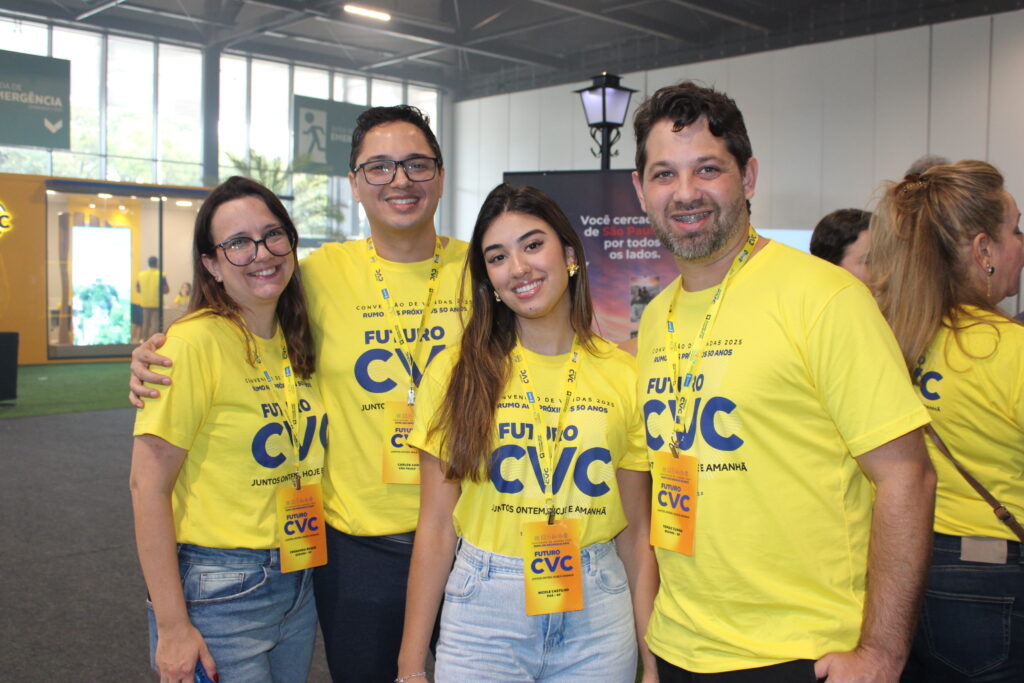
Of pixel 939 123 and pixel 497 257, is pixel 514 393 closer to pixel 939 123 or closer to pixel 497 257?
pixel 497 257

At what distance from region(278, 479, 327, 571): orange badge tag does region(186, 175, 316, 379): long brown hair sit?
0.98ft

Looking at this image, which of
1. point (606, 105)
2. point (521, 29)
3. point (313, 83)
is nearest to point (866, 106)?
point (521, 29)

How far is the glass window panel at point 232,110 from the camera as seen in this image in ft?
43.5

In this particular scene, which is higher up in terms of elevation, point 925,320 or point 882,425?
point 925,320

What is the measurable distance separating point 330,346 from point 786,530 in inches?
46.7

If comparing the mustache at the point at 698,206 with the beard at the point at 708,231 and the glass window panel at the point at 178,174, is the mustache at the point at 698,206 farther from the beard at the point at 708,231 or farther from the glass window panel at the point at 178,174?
the glass window panel at the point at 178,174

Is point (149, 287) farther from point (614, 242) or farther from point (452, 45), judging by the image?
point (614, 242)

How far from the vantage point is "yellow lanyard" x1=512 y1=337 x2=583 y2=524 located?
1.66m

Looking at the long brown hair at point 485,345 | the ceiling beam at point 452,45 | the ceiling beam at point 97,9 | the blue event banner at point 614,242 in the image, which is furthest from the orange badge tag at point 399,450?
the ceiling beam at point 452,45

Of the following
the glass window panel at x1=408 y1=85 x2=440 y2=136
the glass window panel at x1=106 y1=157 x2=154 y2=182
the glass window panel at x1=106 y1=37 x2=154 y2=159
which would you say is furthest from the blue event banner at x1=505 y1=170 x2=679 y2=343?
the glass window panel at x1=408 y1=85 x2=440 y2=136

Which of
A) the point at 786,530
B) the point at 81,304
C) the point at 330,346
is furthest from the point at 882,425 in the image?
the point at 81,304

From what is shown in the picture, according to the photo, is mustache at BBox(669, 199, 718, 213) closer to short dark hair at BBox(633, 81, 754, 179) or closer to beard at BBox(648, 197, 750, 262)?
beard at BBox(648, 197, 750, 262)

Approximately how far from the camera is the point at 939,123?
1051 centimetres

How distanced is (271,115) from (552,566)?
13929 millimetres
